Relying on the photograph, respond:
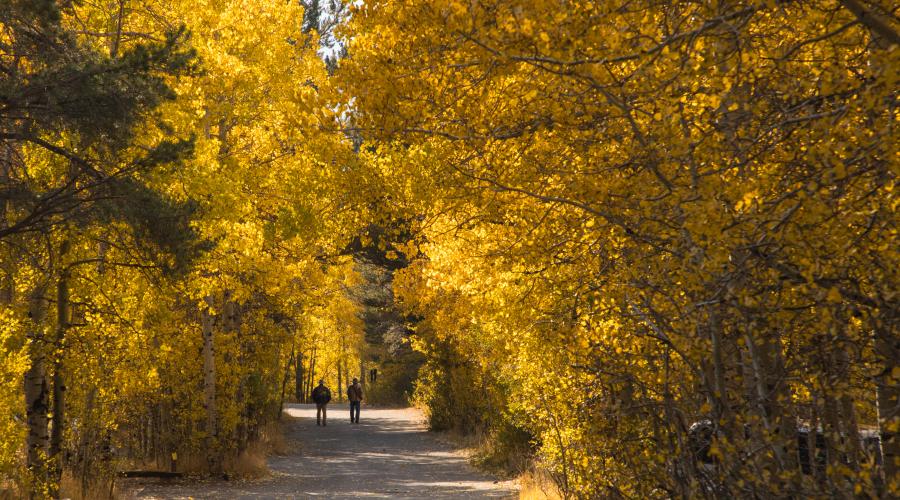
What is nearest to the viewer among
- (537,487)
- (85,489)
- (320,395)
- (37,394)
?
(37,394)

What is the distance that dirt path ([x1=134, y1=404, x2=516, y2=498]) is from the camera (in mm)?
13352

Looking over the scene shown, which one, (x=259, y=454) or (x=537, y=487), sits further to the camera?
(x=259, y=454)

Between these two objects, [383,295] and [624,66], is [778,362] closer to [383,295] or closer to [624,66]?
[624,66]

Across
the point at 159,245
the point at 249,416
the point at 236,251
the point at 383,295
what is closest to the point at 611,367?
the point at 159,245

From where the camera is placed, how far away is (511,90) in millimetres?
5855

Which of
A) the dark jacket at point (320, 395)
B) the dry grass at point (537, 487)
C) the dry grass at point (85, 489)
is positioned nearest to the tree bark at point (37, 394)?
the dry grass at point (85, 489)

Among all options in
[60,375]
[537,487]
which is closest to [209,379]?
[60,375]

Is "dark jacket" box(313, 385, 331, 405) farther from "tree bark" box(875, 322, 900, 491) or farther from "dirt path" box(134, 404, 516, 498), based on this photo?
"tree bark" box(875, 322, 900, 491)

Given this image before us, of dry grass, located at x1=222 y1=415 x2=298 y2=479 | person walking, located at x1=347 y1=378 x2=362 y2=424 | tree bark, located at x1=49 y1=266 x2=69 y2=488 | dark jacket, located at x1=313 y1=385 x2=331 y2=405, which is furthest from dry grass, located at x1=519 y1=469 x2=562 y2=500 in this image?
person walking, located at x1=347 y1=378 x2=362 y2=424

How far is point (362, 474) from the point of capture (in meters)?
16.3

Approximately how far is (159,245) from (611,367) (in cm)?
547

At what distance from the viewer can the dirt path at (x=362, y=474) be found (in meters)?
13.4

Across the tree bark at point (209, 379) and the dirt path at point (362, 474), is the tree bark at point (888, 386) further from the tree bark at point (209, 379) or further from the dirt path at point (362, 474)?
the tree bark at point (209, 379)

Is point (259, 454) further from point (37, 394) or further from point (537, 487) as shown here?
point (537, 487)
